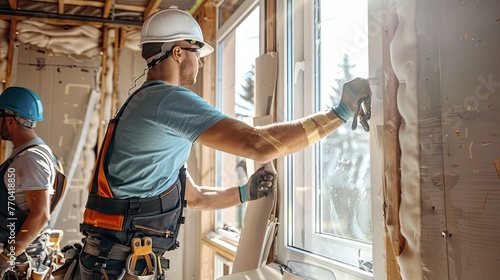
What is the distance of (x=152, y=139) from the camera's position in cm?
138

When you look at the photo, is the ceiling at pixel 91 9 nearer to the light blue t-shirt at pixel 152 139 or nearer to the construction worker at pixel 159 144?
the construction worker at pixel 159 144

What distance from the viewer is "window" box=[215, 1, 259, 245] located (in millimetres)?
2510

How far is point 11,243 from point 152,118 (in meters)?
1.18

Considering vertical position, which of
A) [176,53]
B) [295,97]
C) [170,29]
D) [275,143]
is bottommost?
[275,143]

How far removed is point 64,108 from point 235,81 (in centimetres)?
173

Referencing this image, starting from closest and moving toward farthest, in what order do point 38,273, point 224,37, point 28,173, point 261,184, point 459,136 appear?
point 459,136, point 261,184, point 28,173, point 38,273, point 224,37

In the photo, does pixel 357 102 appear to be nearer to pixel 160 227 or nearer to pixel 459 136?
pixel 459 136

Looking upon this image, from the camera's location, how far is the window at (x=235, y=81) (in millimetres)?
2510

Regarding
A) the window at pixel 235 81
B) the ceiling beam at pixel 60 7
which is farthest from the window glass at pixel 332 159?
the ceiling beam at pixel 60 7

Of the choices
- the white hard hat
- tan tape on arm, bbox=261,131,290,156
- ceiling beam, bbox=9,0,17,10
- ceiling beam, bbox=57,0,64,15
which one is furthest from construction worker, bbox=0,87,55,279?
ceiling beam, bbox=9,0,17,10

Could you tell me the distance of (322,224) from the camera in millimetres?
1633

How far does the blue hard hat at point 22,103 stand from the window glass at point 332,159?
147 cm

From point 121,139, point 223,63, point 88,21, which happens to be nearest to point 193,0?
point 223,63

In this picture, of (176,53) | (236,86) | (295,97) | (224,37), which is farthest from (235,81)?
(176,53)
